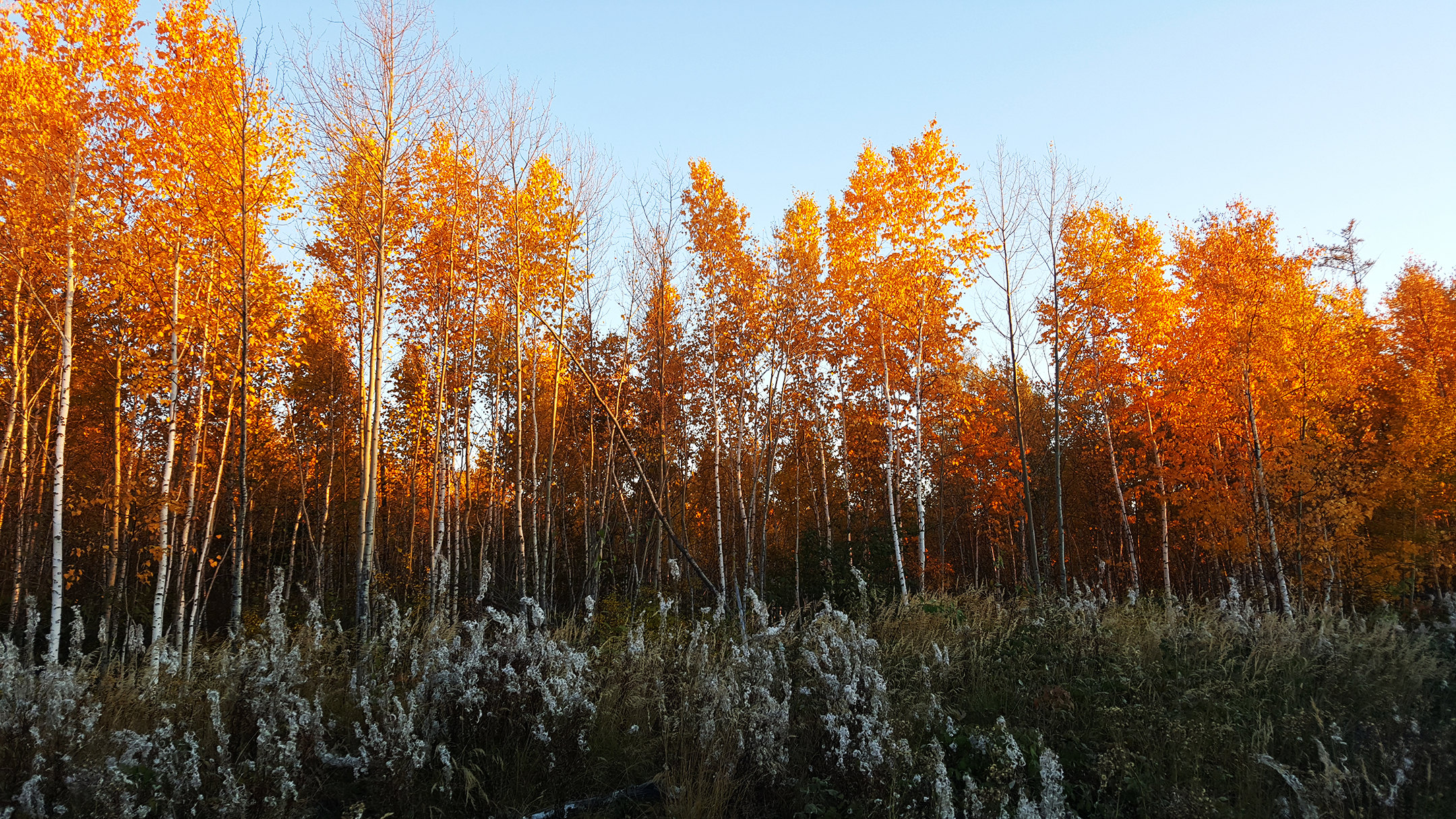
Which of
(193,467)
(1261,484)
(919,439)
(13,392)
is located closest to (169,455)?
(193,467)

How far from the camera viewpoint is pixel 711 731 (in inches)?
139

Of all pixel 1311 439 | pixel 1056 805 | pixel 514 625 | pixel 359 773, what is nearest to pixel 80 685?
pixel 359 773

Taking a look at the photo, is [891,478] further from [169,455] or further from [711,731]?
[169,455]

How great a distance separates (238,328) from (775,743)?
30.5ft

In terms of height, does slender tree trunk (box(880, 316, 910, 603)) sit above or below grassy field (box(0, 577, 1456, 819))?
above

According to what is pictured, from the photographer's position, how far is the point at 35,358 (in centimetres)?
1148

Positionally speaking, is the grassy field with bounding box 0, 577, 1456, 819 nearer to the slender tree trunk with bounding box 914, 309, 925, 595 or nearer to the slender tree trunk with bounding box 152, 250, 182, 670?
the slender tree trunk with bounding box 152, 250, 182, 670

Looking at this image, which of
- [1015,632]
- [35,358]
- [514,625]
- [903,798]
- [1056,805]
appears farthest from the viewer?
[35,358]

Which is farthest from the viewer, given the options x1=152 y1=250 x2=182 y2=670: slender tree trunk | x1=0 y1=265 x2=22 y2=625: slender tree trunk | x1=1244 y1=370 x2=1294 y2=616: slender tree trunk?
x1=1244 y1=370 x2=1294 y2=616: slender tree trunk

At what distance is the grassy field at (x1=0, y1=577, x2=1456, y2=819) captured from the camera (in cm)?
295

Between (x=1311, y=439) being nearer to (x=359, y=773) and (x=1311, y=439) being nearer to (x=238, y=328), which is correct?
(x=359, y=773)

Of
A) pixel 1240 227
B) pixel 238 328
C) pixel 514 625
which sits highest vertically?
pixel 1240 227

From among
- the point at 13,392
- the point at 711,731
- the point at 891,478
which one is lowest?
the point at 711,731

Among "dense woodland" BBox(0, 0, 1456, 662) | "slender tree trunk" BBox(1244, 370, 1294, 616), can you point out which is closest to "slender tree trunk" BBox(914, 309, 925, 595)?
"dense woodland" BBox(0, 0, 1456, 662)
